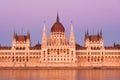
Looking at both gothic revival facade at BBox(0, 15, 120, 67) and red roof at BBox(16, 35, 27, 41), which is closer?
gothic revival facade at BBox(0, 15, 120, 67)

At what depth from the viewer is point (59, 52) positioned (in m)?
131

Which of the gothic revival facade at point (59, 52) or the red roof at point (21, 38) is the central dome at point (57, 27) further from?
the red roof at point (21, 38)

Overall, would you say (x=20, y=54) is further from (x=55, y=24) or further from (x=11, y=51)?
(x=55, y=24)

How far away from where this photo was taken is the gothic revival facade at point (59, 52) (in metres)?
129

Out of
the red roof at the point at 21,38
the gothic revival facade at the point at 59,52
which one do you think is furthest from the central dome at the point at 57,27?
the red roof at the point at 21,38

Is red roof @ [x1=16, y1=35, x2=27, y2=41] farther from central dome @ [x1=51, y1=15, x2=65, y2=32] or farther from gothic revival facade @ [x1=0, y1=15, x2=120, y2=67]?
central dome @ [x1=51, y1=15, x2=65, y2=32]

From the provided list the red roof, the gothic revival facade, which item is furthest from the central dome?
the red roof

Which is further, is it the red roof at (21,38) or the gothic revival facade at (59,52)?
the red roof at (21,38)

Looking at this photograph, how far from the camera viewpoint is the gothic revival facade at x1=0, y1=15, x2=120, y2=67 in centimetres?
12862

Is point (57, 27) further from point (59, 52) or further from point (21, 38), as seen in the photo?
point (59, 52)

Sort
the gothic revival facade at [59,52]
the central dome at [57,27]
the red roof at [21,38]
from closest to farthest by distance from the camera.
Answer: the gothic revival facade at [59,52]
the red roof at [21,38]
the central dome at [57,27]

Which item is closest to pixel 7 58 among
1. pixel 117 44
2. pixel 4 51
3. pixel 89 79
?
pixel 4 51

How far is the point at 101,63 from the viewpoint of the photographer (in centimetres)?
12912

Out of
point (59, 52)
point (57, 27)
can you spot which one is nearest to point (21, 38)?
point (57, 27)
